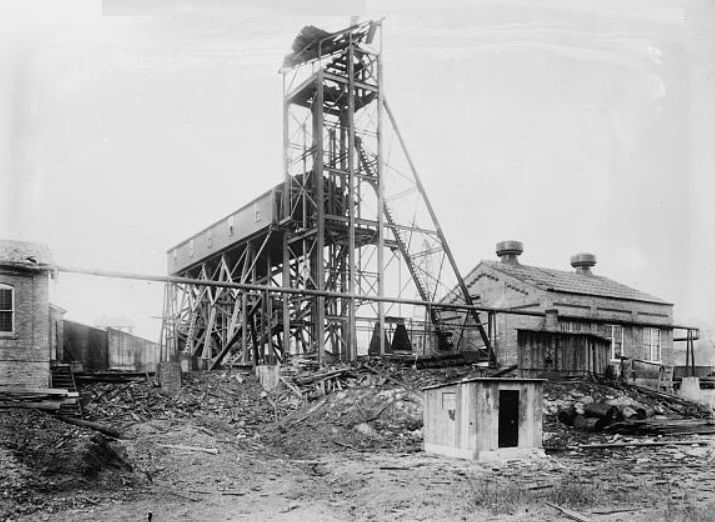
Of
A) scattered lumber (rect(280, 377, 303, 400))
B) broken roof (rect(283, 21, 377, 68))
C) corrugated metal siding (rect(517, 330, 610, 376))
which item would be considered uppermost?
broken roof (rect(283, 21, 377, 68))

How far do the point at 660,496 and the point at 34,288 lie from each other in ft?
53.4

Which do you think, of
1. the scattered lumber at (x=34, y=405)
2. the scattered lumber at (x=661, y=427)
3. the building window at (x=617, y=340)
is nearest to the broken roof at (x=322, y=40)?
the scattered lumber at (x=34, y=405)

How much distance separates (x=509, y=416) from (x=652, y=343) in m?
18.8

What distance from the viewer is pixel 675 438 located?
16.2 metres

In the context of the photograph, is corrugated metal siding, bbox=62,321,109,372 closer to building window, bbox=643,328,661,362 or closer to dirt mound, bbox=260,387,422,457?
dirt mound, bbox=260,387,422,457

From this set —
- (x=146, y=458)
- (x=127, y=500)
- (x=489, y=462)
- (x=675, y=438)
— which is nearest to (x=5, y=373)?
(x=146, y=458)

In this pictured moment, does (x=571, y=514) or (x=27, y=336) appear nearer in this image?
(x=571, y=514)

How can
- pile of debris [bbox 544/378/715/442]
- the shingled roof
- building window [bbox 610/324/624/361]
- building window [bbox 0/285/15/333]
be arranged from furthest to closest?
the shingled roof, building window [bbox 610/324/624/361], building window [bbox 0/285/15/333], pile of debris [bbox 544/378/715/442]

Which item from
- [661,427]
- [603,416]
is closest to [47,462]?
[603,416]

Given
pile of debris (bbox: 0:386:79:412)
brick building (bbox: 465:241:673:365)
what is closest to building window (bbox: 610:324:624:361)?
brick building (bbox: 465:241:673:365)

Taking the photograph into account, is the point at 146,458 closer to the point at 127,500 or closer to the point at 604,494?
the point at 127,500

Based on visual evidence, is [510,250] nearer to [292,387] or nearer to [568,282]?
[568,282]

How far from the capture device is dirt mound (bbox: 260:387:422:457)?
15078 millimetres

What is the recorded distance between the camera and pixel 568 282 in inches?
1190
